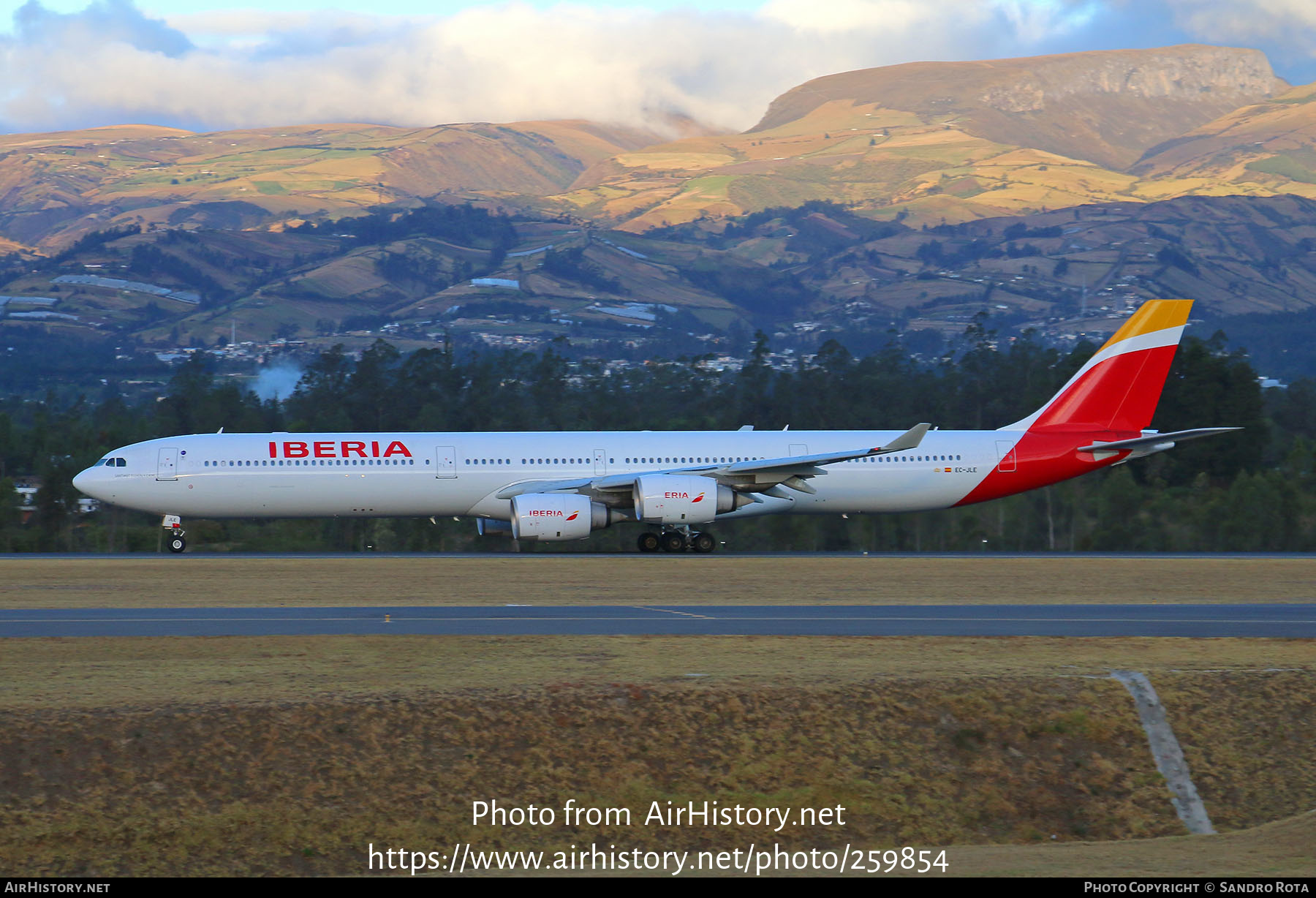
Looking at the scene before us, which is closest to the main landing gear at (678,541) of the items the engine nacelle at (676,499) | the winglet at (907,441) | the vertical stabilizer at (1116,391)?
the engine nacelle at (676,499)

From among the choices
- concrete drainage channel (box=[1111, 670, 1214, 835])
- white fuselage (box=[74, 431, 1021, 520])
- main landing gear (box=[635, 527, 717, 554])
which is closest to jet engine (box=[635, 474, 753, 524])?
white fuselage (box=[74, 431, 1021, 520])

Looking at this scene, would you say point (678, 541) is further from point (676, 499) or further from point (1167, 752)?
point (1167, 752)

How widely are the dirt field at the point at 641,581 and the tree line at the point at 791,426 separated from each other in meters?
10.6

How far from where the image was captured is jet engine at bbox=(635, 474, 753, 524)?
3453cm

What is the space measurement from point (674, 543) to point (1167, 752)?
2317 centimetres

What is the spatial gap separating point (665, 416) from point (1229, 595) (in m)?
56.5

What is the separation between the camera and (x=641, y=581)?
93.9 feet

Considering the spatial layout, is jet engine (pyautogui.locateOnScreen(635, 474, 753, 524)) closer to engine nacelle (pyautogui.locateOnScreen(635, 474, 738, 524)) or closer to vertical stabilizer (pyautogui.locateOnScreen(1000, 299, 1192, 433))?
engine nacelle (pyautogui.locateOnScreen(635, 474, 738, 524))

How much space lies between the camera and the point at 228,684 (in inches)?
606

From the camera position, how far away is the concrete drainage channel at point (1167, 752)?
44.5 feet

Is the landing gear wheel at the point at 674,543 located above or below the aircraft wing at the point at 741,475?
below

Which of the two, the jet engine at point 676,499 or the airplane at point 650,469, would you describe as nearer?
the jet engine at point 676,499

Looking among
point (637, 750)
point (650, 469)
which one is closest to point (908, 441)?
point (650, 469)

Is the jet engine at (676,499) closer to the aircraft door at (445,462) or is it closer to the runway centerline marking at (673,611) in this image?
the aircraft door at (445,462)
